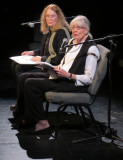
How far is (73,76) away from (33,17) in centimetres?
597

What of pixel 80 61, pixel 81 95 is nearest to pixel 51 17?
pixel 80 61

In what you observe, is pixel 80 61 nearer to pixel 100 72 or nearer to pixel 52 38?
pixel 100 72

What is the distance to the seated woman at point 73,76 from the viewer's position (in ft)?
12.1

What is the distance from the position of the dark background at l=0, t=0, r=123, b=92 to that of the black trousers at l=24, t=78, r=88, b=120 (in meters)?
5.26

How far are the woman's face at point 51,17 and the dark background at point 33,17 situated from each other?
4.67 m

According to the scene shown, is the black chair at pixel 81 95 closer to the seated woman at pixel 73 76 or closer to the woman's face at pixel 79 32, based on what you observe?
the seated woman at pixel 73 76

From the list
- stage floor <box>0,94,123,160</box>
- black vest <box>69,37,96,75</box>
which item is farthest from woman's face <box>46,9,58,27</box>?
stage floor <box>0,94,123,160</box>

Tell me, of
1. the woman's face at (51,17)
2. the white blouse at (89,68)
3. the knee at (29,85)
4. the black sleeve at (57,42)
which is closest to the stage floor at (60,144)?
the knee at (29,85)

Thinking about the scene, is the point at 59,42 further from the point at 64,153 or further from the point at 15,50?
the point at 15,50

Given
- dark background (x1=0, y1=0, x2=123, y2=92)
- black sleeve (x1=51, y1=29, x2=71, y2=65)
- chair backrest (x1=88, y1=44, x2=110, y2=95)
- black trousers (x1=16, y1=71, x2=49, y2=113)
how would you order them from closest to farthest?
chair backrest (x1=88, y1=44, x2=110, y2=95), black trousers (x1=16, y1=71, x2=49, y2=113), black sleeve (x1=51, y1=29, x2=71, y2=65), dark background (x1=0, y1=0, x2=123, y2=92)

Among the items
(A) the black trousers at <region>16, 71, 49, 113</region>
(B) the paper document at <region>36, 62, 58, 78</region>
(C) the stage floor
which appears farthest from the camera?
(A) the black trousers at <region>16, 71, 49, 113</region>

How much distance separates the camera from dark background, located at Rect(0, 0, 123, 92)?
9312mm

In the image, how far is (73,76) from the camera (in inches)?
144

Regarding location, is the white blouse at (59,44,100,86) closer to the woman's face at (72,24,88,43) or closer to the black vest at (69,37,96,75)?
the black vest at (69,37,96,75)
